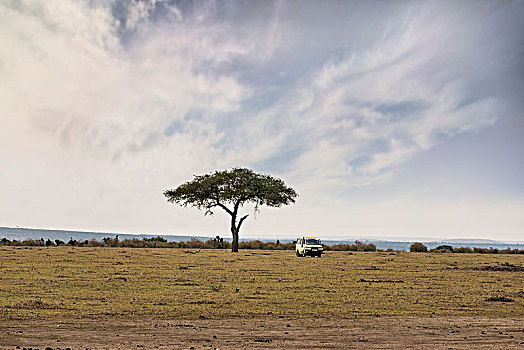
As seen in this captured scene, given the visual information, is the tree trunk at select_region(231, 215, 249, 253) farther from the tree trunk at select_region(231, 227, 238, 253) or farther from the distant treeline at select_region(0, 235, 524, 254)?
the distant treeline at select_region(0, 235, 524, 254)

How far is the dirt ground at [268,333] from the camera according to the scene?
9382 millimetres

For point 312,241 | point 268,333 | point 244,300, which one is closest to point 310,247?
point 312,241

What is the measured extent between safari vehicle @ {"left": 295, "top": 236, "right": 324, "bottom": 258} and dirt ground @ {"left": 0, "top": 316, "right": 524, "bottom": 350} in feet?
104

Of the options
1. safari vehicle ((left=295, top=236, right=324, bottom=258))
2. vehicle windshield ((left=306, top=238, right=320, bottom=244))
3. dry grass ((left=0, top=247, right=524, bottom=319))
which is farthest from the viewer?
vehicle windshield ((left=306, top=238, right=320, bottom=244))

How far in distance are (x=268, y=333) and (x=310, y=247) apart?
3407 cm

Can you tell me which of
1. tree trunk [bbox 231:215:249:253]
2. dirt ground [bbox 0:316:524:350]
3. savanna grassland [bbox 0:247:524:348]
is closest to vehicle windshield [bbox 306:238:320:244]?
tree trunk [bbox 231:215:249:253]

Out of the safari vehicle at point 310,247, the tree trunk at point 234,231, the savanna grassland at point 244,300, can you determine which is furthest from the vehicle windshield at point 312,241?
the savanna grassland at point 244,300

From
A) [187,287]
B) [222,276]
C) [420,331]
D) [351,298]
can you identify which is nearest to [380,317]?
[420,331]

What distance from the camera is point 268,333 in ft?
34.3

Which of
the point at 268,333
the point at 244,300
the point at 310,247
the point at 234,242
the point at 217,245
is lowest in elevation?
the point at 268,333

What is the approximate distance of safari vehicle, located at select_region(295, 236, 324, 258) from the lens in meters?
44.1

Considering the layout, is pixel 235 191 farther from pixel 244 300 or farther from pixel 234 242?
pixel 244 300

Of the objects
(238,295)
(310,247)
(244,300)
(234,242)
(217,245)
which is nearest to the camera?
(244,300)

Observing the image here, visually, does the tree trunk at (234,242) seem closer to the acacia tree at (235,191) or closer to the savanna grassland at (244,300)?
the acacia tree at (235,191)
